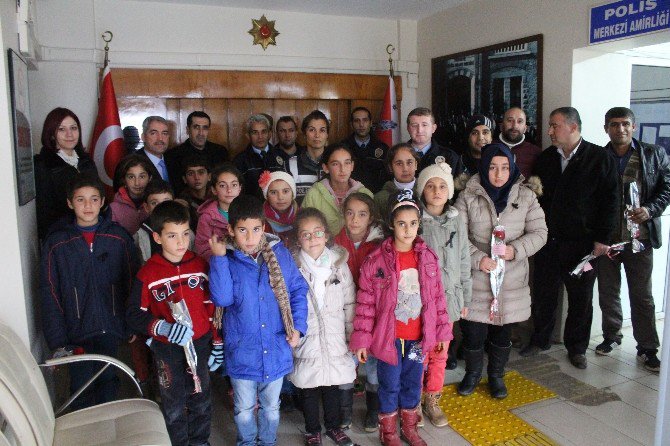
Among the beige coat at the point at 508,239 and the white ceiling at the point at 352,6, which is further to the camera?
the white ceiling at the point at 352,6

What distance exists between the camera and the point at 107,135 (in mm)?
3996

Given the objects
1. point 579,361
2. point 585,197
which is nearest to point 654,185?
point 585,197

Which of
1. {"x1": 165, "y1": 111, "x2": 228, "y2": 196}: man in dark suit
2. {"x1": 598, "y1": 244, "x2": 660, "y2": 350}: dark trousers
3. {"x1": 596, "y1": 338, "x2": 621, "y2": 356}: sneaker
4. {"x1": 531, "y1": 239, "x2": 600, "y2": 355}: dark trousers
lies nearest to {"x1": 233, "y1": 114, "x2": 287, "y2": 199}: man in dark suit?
{"x1": 165, "y1": 111, "x2": 228, "y2": 196}: man in dark suit

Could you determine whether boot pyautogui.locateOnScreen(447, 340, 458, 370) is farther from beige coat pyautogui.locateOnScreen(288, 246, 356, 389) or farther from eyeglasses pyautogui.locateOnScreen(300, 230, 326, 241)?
eyeglasses pyautogui.locateOnScreen(300, 230, 326, 241)

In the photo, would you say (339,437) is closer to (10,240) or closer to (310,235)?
(310,235)

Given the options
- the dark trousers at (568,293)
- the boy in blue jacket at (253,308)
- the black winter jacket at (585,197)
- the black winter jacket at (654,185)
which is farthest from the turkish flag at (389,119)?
the boy in blue jacket at (253,308)

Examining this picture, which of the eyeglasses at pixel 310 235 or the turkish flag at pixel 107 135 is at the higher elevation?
the turkish flag at pixel 107 135

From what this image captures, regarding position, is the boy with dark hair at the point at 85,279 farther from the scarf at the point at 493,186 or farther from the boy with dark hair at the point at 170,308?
the scarf at the point at 493,186

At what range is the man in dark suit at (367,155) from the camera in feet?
12.2

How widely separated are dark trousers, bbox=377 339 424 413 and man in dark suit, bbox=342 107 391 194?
56.7 inches

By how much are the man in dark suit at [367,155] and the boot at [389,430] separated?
5.26 ft

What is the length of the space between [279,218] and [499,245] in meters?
1.17

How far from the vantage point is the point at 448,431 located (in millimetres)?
2656

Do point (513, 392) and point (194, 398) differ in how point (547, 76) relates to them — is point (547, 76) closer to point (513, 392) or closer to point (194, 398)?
point (513, 392)
